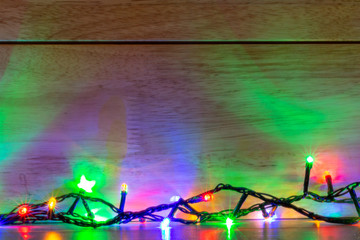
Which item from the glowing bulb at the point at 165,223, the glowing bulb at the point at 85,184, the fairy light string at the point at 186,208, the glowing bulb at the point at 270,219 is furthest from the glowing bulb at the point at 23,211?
the glowing bulb at the point at 270,219

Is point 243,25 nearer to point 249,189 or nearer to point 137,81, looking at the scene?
point 137,81

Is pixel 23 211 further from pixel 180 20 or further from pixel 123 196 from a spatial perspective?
pixel 180 20

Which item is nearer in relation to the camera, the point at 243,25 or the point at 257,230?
the point at 257,230

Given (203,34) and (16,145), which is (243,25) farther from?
(16,145)

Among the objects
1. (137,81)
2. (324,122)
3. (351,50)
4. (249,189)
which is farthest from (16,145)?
(351,50)

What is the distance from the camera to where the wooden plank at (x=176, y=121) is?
69 cm

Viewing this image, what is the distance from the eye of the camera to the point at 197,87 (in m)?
0.70

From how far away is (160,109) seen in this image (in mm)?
695

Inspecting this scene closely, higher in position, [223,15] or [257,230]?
[223,15]

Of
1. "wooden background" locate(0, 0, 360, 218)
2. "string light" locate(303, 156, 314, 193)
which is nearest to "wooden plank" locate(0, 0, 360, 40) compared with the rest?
"wooden background" locate(0, 0, 360, 218)

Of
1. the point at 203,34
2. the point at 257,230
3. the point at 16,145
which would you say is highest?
the point at 203,34

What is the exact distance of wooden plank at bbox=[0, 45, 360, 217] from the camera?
69 centimetres

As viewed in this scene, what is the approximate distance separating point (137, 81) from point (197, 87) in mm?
148

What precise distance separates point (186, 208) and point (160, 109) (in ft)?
0.81
